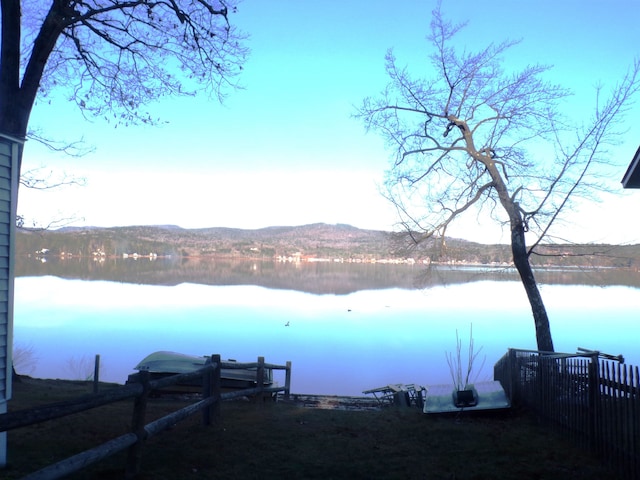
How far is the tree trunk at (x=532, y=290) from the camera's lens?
14.1 metres

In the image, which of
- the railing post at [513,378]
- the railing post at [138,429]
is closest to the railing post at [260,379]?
the railing post at [513,378]

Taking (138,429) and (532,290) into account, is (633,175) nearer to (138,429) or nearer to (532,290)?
(532,290)

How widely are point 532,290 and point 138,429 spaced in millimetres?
10978

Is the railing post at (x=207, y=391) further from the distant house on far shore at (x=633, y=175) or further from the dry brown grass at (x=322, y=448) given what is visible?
the distant house on far shore at (x=633, y=175)

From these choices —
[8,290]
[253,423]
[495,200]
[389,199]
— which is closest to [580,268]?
[495,200]

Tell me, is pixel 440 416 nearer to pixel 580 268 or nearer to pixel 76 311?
pixel 580 268

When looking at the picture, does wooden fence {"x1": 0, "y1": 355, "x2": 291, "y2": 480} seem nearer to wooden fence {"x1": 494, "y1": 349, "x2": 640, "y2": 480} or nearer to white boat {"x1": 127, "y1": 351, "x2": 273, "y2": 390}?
wooden fence {"x1": 494, "y1": 349, "x2": 640, "y2": 480}

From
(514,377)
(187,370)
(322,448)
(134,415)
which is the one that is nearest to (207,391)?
(322,448)

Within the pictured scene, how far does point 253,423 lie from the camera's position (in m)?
9.28

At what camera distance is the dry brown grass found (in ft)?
21.4

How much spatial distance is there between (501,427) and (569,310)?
1520 inches

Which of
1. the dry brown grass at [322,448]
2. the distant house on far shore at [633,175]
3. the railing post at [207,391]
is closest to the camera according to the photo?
the dry brown grass at [322,448]

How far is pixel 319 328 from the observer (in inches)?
1390

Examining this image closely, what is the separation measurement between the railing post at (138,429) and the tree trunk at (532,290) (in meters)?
10.4
